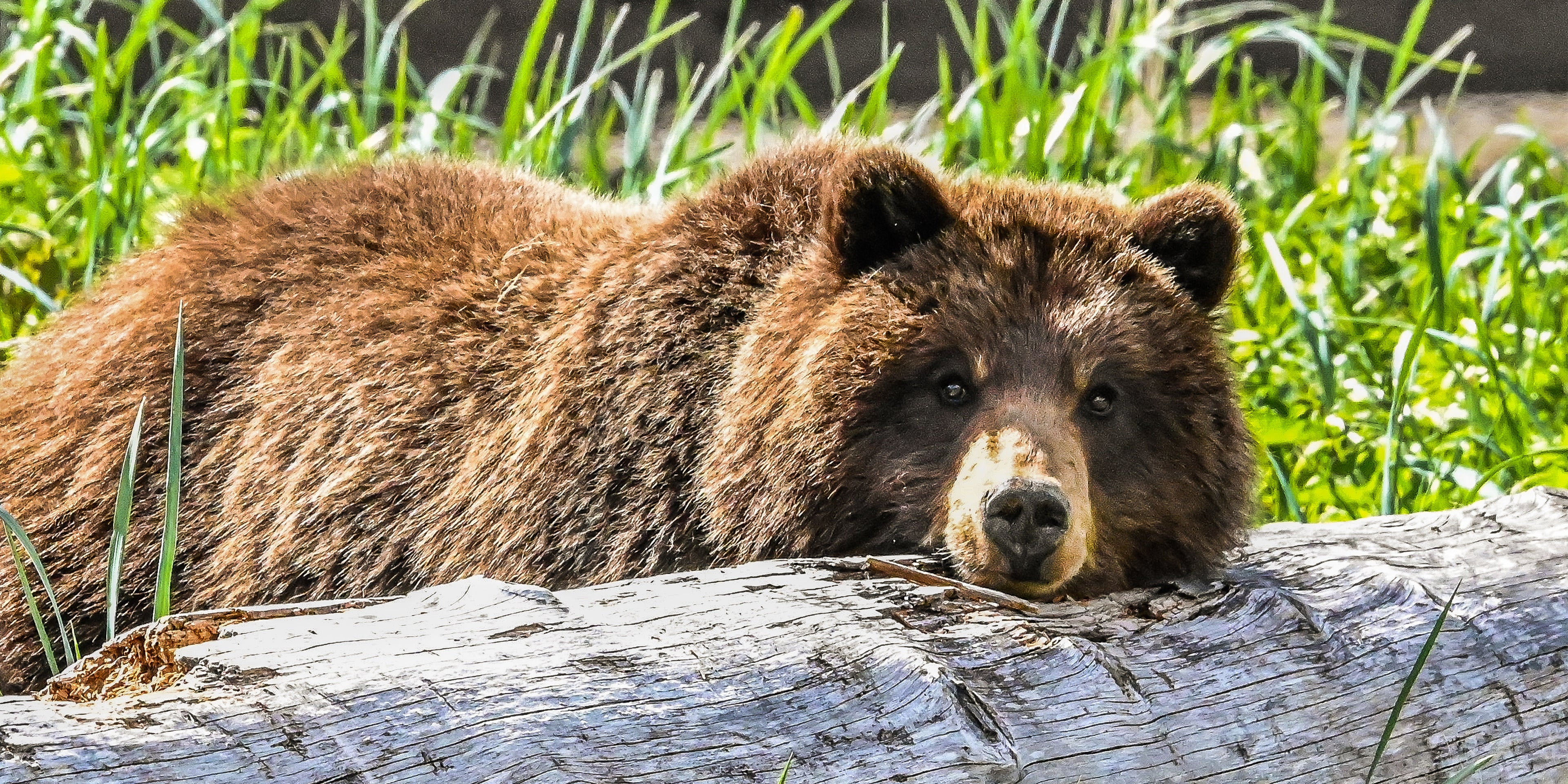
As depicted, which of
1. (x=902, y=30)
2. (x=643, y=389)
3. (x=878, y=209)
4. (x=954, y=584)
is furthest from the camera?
(x=902, y=30)

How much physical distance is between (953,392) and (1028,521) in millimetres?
468

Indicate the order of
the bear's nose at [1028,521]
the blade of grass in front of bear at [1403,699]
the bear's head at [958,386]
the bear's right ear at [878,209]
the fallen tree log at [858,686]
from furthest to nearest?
the bear's right ear at [878,209] → the bear's head at [958,386] → the bear's nose at [1028,521] → the blade of grass in front of bear at [1403,699] → the fallen tree log at [858,686]

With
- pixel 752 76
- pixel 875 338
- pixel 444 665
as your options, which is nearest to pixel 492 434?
pixel 875 338

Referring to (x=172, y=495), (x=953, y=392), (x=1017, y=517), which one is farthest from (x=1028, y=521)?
(x=172, y=495)

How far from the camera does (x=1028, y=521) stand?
285cm

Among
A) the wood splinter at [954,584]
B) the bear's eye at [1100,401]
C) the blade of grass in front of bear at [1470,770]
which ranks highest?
the bear's eye at [1100,401]

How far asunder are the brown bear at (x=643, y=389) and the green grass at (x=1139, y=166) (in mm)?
867

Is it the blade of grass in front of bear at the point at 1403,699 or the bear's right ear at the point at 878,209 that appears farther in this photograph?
the bear's right ear at the point at 878,209

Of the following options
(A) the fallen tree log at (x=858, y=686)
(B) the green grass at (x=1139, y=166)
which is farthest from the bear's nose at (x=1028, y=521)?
(B) the green grass at (x=1139, y=166)

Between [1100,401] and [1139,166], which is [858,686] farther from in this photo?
[1139,166]

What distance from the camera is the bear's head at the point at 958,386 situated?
3.23 meters

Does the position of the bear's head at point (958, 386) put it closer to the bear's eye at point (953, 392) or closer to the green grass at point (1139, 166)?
the bear's eye at point (953, 392)

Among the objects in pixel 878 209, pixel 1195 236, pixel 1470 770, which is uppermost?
pixel 878 209

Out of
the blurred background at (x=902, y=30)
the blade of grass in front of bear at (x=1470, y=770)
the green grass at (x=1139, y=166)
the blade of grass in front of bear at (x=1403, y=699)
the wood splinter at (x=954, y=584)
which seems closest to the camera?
the blade of grass in front of bear at (x=1470, y=770)
